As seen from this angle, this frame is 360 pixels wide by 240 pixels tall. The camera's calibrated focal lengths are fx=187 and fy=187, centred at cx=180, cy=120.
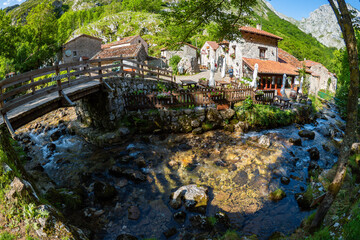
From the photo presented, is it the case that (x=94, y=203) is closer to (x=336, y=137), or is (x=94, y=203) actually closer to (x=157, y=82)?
(x=157, y=82)

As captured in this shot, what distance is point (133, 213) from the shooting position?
6.94m

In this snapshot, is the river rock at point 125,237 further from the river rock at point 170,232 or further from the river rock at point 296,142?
the river rock at point 296,142

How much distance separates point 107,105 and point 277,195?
10.9 m

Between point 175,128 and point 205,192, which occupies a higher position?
point 175,128

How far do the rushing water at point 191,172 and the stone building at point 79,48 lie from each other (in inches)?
1318

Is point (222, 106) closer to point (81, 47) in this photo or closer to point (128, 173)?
point (128, 173)

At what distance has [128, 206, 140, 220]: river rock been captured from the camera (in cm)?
679

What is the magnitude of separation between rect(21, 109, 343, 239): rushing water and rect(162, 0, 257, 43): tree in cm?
635

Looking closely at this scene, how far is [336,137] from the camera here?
45.6 feet

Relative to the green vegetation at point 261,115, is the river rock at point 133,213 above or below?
below

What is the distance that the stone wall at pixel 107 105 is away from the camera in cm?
1254

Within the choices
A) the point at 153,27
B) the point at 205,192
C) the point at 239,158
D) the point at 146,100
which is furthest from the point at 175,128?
the point at 153,27

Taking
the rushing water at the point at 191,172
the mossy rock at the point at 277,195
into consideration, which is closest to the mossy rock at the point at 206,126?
the rushing water at the point at 191,172

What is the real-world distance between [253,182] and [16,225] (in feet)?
27.0
